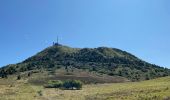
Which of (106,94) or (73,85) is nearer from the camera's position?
(106,94)

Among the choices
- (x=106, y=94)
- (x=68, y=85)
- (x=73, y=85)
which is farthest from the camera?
(x=68, y=85)

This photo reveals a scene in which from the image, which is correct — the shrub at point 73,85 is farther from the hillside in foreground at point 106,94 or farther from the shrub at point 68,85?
the hillside in foreground at point 106,94

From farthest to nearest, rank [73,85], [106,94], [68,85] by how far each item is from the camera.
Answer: [68,85] → [73,85] → [106,94]

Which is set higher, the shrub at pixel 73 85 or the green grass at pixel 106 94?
the shrub at pixel 73 85

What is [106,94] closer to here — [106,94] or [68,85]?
[106,94]

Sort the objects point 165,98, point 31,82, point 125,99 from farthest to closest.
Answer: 1. point 31,82
2. point 125,99
3. point 165,98

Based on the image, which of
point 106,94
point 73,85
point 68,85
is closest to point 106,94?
point 106,94

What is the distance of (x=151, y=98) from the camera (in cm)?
7444

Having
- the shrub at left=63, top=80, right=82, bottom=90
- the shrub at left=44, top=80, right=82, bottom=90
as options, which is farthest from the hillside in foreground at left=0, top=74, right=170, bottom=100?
the shrub at left=44, top=80, right=82, bottom=90

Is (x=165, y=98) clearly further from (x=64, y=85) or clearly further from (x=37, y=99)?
(x=64, y=85)

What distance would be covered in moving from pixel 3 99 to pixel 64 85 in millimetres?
71898

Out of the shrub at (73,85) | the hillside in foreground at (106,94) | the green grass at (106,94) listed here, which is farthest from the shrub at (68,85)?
the green grass at (106,94)

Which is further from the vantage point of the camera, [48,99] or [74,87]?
[74,87]

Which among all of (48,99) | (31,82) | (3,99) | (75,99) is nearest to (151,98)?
(75,99)
